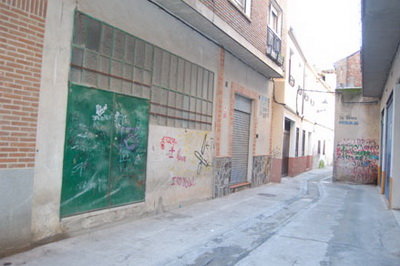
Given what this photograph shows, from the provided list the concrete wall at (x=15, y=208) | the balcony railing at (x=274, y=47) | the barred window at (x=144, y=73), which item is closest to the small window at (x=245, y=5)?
the balcony railing at (x=274, y=47)

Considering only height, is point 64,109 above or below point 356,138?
below

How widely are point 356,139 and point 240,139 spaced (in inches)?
302

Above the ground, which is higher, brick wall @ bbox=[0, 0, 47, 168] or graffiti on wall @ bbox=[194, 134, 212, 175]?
brick wall @ bbox=[0, 0, 47, 168]

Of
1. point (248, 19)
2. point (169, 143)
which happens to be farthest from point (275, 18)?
point (169, 143)

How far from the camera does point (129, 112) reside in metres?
6.35

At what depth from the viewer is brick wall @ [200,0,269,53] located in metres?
8.52

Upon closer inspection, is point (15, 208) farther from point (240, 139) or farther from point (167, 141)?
point (240, 139)

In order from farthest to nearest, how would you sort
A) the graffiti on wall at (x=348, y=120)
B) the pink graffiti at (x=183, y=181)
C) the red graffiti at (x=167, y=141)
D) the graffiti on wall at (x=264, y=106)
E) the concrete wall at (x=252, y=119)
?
the graffiti on wall at (x=348, y=120) < the graffiti on wall at (x=264, y=106) < the concrete wall at (x=252, y=119) < the pink graffiti at (x=183, y=181) < the red graffiti at (x=167, y=141)

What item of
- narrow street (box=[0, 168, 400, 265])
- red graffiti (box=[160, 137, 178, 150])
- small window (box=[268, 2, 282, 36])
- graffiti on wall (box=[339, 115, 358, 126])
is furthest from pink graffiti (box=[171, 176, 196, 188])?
graffiti on wall (box=[339, 115, 358, 126])

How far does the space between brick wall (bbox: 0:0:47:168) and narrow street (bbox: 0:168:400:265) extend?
1343 millimetres

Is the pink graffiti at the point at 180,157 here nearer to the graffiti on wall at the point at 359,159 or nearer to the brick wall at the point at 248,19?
the brick wall at the point at 248,19

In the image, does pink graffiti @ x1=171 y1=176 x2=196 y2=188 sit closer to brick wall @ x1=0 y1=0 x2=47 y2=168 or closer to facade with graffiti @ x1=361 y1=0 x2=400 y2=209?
brick wall @ x1=0 y1=0 x2=47 y2=168

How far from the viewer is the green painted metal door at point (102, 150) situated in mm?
5238

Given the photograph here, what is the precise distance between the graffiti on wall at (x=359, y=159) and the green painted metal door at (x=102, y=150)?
501 inches
